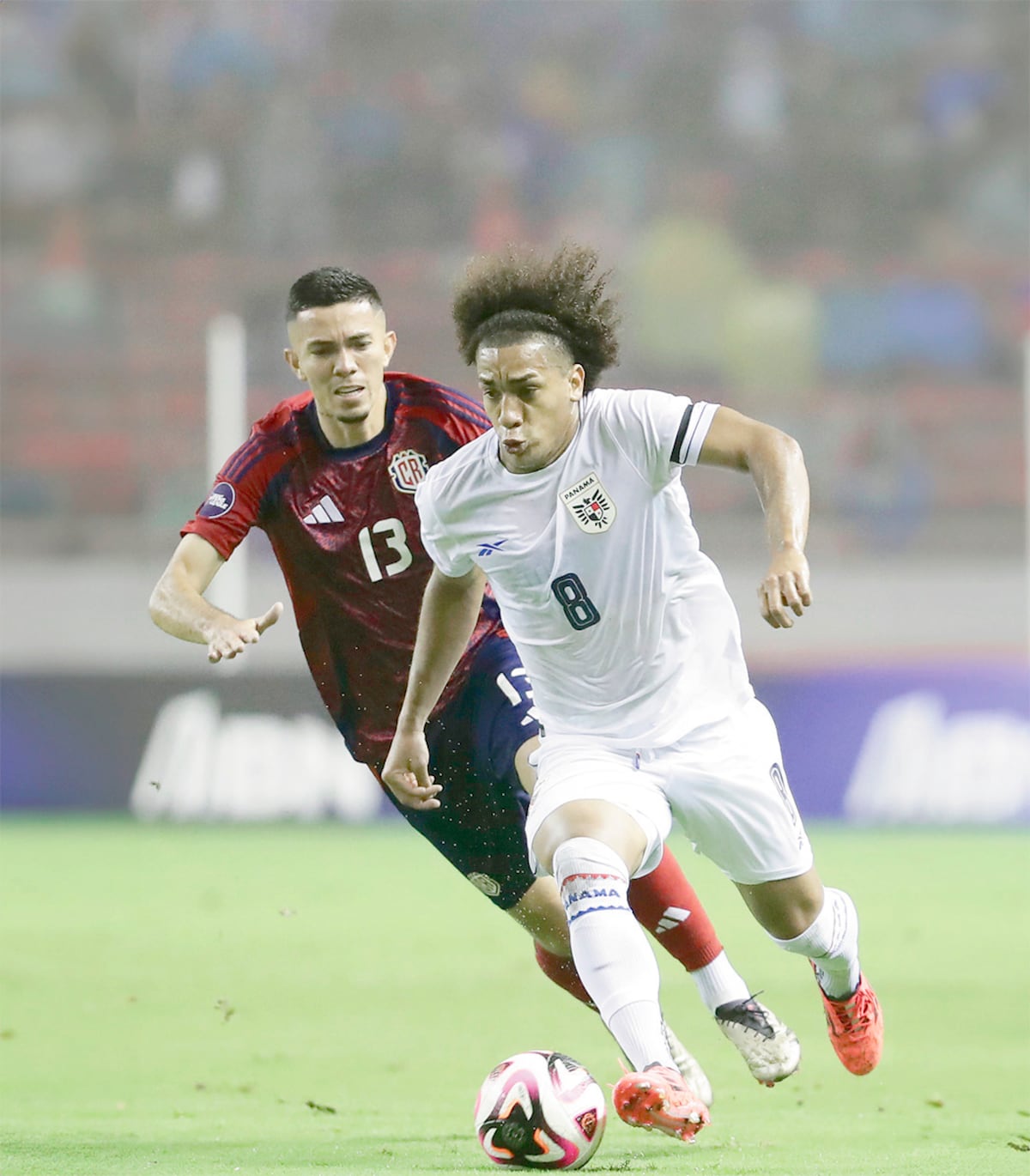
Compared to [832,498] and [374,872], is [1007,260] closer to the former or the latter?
[832,498]

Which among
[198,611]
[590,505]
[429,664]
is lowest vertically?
[429,664]

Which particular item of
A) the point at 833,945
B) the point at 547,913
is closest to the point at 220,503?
the point at 547,913

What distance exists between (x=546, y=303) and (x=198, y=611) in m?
1.20

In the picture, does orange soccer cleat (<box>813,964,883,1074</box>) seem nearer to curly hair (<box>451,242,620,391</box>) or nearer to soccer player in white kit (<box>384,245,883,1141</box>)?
soccer player in white kit (<box>384,245,883,1141</box>)

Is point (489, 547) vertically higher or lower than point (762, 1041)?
higher

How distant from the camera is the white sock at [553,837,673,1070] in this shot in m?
4.00

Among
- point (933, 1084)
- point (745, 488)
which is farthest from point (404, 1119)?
point (745, 488)

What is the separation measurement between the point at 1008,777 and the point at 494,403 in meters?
8.80

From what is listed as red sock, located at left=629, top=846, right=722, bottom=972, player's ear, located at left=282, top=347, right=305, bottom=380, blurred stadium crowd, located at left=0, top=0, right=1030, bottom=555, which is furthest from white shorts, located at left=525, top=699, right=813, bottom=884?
blurred stadium crowd, located at left=0, top=0, right=1030, bottom=555

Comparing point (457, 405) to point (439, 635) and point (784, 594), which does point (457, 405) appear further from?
point (784, 594)

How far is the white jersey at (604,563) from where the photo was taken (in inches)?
175

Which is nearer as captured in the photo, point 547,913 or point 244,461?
point 244,461

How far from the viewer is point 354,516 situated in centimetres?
537

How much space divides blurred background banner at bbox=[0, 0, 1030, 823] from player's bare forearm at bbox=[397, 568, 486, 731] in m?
7.75
